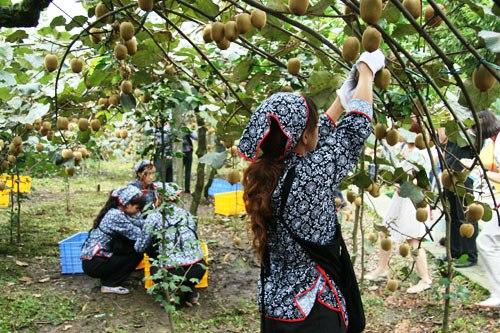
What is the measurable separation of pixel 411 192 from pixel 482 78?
57 cm

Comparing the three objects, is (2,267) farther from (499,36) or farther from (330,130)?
(499,36)

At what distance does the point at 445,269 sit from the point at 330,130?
99 cm

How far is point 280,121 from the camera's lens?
5.13ft

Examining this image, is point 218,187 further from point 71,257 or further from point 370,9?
point 370,9

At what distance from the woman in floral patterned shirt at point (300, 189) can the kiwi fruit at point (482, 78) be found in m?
0.26

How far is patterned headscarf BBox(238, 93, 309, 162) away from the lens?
1569 millimetres

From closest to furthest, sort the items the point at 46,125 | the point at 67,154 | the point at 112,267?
the point at 46,125 < the point at 67,154 < the point at 112,267

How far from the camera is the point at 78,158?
290 centimetres

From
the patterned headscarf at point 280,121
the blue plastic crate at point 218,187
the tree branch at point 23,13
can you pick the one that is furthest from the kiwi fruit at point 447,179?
the blue plastic crate at point 218,187

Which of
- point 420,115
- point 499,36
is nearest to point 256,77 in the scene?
point 420,115

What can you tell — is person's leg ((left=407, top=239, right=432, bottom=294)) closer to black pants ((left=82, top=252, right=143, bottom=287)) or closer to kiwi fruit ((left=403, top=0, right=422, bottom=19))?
black pants ((left=82, top=252, right=143, bottom=287))

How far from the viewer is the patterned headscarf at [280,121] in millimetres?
1569

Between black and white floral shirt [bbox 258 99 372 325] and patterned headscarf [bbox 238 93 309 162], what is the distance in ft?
0.25

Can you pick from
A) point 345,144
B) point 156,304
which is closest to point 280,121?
point 345,144
